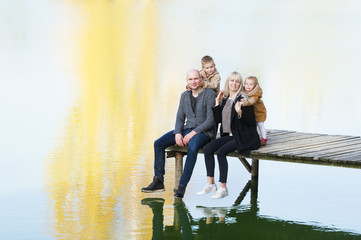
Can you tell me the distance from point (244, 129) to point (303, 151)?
0.73 metres

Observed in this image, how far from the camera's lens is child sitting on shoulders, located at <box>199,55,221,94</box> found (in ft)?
32.6

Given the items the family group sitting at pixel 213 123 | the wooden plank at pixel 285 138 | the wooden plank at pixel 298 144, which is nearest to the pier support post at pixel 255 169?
the wooden plank at pixel 285 138

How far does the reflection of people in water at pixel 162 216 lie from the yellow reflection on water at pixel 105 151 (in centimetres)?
9

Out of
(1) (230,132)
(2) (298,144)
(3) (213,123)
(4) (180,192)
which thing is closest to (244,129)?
(1) (230,132)

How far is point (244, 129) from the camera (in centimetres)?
966

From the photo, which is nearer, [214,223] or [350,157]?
[214,223]

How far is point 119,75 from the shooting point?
22.1 m

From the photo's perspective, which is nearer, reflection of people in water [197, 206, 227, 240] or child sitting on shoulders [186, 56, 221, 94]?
reflection of people in water [197, 206, 227, 240]

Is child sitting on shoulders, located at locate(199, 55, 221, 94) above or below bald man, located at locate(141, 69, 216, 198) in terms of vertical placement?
above

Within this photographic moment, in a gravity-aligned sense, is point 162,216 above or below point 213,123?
below

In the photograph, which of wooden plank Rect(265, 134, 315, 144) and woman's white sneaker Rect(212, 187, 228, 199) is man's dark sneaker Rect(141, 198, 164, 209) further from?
wooden plank Rect(265, 134, 315, 144)

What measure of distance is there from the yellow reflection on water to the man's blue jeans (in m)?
0.44

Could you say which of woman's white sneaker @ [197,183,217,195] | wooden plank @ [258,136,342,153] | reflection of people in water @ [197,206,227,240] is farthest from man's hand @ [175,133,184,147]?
wooden plank @ [258,136,342,153]

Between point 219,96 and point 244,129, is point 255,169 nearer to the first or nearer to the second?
point 244,129
